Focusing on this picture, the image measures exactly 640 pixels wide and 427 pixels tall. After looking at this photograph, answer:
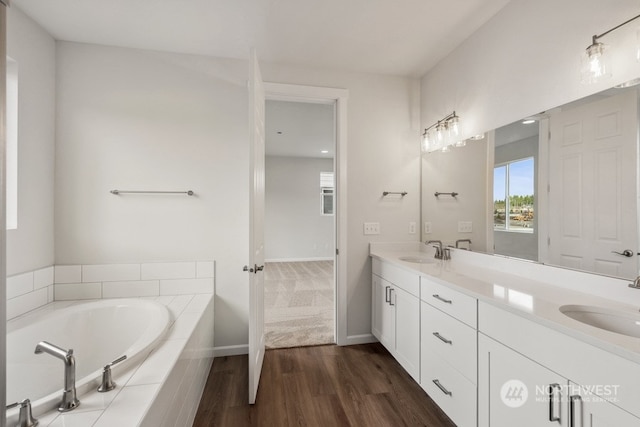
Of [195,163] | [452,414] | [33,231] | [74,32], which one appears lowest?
[452,414]

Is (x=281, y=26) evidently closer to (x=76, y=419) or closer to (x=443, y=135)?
(x=443, y=135)

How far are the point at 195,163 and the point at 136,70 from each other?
0.86m

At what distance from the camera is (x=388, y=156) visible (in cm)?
268

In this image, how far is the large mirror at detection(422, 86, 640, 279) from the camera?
122 centimetres

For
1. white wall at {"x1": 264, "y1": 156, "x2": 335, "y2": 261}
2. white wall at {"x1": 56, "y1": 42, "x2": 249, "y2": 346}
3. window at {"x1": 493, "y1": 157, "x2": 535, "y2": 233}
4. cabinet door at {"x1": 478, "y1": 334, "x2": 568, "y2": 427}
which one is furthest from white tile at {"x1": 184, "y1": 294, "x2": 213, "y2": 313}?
white wall at {"x1": 264, "y1": 156, "x2": 335, "y2": 261}

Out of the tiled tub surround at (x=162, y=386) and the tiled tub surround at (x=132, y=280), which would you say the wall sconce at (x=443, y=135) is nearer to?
the tiled tub surround at (x=132, y=280)

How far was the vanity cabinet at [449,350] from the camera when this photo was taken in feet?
4.57

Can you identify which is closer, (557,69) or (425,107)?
(557,69)

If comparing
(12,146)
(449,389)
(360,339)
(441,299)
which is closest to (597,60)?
(441,299)

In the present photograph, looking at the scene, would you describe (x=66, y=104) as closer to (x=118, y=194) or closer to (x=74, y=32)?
(x=74, y=32)

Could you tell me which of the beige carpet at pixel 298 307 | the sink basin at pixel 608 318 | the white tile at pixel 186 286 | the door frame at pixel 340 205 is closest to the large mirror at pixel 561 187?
the sink basin at pixel 608 318

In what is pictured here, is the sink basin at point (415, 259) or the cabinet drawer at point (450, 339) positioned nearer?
the cabinet drawer at point (450, 339)

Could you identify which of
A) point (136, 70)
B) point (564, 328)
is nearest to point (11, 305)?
point (136, 70)

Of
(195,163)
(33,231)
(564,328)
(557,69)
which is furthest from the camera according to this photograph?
(195,163)
